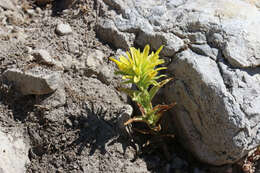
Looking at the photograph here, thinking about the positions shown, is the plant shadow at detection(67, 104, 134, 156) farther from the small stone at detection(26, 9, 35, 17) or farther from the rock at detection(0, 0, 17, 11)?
the rock at detection(0, 0, 17, 11)

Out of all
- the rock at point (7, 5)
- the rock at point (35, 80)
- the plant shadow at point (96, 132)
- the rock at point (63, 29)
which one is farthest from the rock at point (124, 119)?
the rock at point (7, 5)

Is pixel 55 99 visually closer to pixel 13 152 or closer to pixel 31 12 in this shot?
pixel 13 152

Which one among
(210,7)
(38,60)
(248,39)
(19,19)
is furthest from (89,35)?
(248,39)

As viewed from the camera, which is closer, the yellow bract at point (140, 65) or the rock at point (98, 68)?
the yellow bract at point (140, 65)

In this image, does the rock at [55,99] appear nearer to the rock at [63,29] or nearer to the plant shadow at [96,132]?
the plant shadow at [96,132]

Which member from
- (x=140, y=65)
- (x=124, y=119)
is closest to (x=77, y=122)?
(x=124, y=119)

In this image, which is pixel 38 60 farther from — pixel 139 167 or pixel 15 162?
Answer: pixel 139 167
